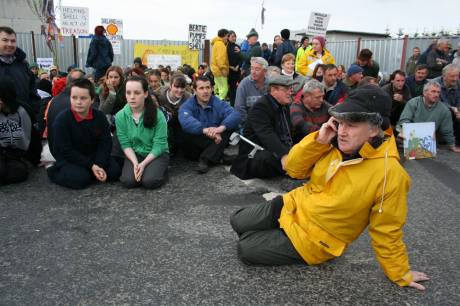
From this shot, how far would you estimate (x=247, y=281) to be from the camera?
3066 millimetres

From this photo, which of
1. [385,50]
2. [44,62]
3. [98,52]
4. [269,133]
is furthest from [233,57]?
[44,62]

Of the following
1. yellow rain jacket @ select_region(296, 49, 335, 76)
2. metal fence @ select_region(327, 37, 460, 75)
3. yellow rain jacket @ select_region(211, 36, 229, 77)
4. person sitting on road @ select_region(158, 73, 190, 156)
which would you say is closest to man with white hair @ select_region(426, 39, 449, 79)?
yellow rain jacket @ select_region(296, 49, 335, 76)

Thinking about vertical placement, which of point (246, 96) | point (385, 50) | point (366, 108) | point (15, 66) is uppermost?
point (385, 50)

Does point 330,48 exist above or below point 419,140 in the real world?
above

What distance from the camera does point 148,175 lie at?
514cm

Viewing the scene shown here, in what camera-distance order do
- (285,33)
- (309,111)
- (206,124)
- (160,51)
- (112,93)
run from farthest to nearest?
(160,51) → (285,33) → (112,93) → (206,124) → (309,111)

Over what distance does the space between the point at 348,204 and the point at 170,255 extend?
155cm

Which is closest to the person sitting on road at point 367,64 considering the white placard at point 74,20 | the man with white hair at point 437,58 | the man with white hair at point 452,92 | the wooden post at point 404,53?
the man with white hair at point 452,92

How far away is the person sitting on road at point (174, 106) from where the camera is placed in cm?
670

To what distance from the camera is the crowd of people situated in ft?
9.09

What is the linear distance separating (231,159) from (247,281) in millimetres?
3399

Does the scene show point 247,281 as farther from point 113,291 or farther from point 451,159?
point 451,159

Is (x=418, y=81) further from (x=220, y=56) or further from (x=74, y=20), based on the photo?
(x=74, y=20)

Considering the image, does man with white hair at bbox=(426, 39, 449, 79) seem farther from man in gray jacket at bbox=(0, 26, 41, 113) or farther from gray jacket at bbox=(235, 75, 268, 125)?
man in gray jacket at bbox=(0, 26, 41, 113)
